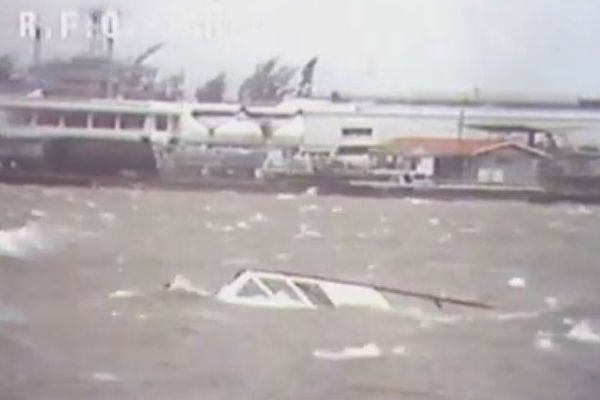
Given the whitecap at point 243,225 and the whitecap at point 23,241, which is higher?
the whitecap at point 243,225

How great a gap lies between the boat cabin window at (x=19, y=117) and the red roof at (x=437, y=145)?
0.43 metres

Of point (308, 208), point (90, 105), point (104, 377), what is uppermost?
point (90, 105)

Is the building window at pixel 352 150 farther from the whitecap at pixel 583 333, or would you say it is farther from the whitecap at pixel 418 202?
the whitecap at pixel 583 333

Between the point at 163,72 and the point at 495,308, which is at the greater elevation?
the point at 163,72

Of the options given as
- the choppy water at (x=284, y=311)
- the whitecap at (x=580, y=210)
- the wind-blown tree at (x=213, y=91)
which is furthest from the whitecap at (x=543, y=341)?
the wind-blown tree at (x=213, y=91)

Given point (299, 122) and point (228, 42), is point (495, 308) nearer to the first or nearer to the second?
point (299, 122)

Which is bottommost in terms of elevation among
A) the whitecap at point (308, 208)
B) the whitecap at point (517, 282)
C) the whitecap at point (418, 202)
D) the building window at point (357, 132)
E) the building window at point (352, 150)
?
the whitecap at point (517, 282)

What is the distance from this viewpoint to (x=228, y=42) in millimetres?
1534

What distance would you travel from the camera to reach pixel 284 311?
1.53 meters

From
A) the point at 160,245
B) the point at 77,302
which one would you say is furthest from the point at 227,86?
the point at 77,302

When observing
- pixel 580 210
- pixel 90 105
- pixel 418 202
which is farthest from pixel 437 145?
pixel 90 105

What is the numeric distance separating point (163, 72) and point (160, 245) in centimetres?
21

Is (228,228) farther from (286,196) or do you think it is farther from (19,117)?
(19,117)

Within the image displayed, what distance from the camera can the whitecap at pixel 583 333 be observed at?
Result: 1.51 metres
